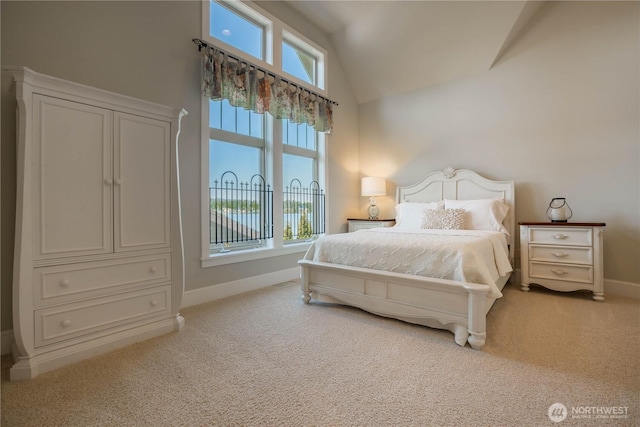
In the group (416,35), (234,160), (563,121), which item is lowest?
(234,160)

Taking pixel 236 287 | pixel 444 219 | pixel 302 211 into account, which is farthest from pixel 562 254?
pixel 236 287

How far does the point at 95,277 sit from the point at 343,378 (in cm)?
157

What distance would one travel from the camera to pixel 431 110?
4086 millimetres

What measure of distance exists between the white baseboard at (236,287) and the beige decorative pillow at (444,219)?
1.72 metres

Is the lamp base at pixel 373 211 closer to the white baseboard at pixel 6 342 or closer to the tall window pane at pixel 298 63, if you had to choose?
the tall window pane at pixel 298 63

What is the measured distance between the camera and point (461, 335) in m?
1.83

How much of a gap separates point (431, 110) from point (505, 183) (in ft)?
4.67

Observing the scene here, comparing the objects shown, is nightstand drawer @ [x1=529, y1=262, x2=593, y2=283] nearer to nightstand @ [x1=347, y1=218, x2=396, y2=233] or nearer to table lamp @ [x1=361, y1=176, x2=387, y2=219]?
nightstand @ [x1=347, y1=218, x2=396, y2=233]

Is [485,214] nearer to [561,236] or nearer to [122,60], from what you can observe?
[561,236]

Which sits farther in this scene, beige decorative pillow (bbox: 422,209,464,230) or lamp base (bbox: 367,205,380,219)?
lamp base (bbox: 367,205,380,219)

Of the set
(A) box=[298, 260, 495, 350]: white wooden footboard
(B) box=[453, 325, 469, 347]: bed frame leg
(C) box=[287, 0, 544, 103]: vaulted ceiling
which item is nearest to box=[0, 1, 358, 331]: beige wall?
(A) box=[298, 260, 495, 350]: white wooden footboard

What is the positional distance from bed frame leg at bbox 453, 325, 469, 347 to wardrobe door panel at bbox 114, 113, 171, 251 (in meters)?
2.06

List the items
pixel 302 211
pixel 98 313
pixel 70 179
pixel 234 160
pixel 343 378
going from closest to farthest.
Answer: pixel 343 378
pixel 70 179
pixel 98 313
pixel 234 160
pixel 302 211

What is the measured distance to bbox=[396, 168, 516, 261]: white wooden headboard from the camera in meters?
3.39
